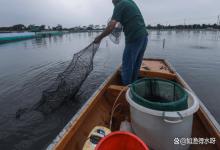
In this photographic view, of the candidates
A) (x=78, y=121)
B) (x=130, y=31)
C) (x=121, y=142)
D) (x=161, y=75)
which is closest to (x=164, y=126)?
(x=121, y=142)

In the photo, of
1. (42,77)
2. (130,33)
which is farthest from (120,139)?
(42,77)

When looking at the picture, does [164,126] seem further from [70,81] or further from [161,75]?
[70,81]

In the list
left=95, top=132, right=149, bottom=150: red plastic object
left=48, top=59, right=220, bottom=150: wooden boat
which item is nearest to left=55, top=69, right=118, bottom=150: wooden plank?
left=48, top=59, right=220, bottom=150: wooden boat

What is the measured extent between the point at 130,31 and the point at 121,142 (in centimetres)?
206

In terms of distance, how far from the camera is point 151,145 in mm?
1849

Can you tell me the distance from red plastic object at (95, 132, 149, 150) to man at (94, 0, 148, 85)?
1.79 m

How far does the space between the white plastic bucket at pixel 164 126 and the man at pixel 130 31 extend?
134 centimetres

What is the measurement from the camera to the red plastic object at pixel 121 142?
1.42 metres

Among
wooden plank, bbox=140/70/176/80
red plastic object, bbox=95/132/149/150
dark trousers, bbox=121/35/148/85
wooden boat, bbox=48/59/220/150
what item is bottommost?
wooden boat, bbox=48/59/220/150

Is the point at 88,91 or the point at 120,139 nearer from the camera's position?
the point at 120,139

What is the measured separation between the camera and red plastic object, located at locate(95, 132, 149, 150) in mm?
1418

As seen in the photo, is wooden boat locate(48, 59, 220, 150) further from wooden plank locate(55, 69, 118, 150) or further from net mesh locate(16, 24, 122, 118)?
net mesh locate(16, 24, 122, 118)

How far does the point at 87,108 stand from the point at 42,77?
594cm

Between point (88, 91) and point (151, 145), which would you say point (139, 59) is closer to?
point (151, 145)
